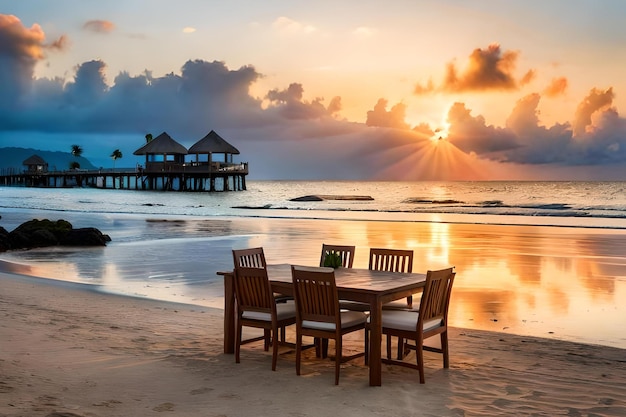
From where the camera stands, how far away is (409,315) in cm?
568

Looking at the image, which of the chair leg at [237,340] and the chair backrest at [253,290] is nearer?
the chair backrest at [253,290]

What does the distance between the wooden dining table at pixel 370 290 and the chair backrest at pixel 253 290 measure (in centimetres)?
10

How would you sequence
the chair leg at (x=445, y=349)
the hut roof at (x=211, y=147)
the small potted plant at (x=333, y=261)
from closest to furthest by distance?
1. the chair leg at (x=445, y=349)
2. the small potted plant at (x=333, y=261)
3. the hut roof at (x=211, y=147)

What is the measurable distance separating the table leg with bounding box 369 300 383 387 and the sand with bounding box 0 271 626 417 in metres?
0.10

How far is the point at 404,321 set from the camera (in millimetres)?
5512

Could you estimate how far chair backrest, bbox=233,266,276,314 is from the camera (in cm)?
584

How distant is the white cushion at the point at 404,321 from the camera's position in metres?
5.46

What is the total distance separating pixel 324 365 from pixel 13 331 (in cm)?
345

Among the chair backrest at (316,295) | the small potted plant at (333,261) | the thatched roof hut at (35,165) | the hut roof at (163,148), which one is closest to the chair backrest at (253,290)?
the chair backrest at (316,295)

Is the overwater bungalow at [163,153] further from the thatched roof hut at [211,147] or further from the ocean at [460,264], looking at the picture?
the ocean at [460,264]

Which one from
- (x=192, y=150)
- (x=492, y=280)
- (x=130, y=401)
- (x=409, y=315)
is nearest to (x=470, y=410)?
(x=409, y=315)

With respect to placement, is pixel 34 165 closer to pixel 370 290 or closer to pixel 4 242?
pixel 4 242

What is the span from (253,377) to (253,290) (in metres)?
0.82

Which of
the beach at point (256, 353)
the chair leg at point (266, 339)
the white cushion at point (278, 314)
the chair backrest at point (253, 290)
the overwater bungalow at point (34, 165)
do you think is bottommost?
the beach at point (256, 353)
